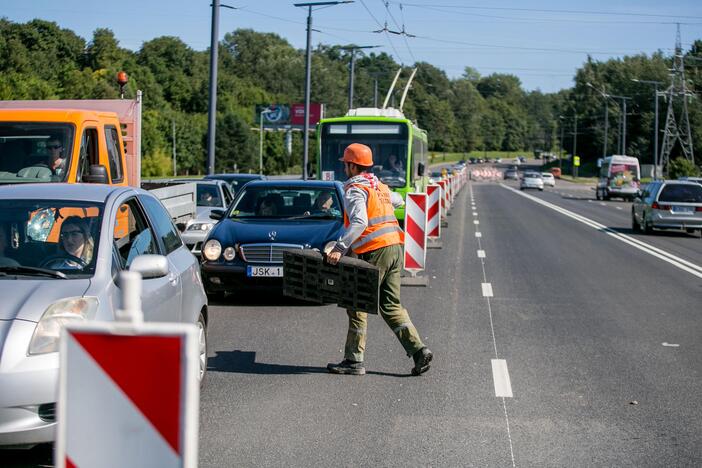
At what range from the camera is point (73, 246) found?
21.0 ft

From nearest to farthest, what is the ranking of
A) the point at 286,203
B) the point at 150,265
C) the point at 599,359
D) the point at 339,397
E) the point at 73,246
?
the point at 150,265, the point at 73,246, the point at 339,397, the point at 599,359, the point at 286,203

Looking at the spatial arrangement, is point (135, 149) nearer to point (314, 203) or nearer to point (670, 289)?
point (314, 203)

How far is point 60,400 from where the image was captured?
9.72 feet

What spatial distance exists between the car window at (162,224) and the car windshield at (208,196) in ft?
39.3

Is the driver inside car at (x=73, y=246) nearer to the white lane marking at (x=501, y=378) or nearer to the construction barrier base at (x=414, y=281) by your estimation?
the white lane marking at (x=501, y=378)

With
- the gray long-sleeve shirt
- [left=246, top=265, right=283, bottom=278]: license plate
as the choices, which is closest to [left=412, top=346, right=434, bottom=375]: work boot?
the gray long-sleeve shirt

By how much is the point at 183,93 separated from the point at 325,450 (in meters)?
113

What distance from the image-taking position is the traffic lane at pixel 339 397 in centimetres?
600

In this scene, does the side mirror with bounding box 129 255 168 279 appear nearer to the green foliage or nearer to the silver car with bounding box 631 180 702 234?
the silver car with bounding box 631 180 702 234

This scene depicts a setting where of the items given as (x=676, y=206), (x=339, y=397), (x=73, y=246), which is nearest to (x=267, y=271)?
(x=339, y=397)

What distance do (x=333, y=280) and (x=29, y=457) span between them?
2.97 meters

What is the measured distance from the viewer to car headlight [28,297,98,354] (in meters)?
5.38

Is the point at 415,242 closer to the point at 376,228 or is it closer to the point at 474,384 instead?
the point at 376,228

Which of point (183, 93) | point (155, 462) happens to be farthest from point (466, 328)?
point (183, 93)
